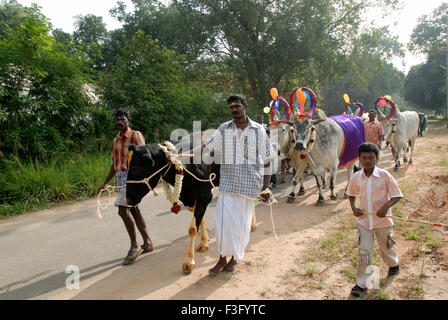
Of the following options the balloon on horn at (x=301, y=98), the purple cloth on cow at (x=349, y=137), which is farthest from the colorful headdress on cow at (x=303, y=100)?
the purple cloth on cow at (x=349, y=137)

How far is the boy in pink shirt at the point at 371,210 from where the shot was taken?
9.99ft

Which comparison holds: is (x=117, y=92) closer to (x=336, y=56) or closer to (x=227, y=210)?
(x=227, y=210)

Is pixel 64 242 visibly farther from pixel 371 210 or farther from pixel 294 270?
pixel 371 210

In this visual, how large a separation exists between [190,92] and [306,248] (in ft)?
29.9

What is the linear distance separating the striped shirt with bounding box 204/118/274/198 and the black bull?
0.62 metres

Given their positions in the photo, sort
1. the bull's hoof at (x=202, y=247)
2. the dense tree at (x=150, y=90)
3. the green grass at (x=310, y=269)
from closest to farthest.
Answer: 1. the green grass at (x=310, y=269)
2. the bull's hoof at (x=202, y=247)
3. the dense tree at (x=150, y=90)

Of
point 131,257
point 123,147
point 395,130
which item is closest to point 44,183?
point 123,147

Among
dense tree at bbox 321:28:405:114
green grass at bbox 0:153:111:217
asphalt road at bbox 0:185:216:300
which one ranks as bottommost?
asphalt road at bbox 0:185:216:300

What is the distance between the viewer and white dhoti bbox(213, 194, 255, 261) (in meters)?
3.42

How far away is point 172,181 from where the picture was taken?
403cm

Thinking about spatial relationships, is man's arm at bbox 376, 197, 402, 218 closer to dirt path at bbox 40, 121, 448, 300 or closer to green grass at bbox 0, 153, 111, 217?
dirt path at bbox 40, 121, 448, 300

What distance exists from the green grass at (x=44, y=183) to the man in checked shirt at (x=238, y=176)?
199 inches

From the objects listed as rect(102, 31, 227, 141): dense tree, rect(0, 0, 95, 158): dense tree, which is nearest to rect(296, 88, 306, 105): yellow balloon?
rect(102, 31, 227, 141): dense tree

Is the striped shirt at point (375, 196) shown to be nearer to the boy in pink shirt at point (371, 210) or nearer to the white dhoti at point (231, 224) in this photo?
the boy in pink shirt at point (371, 210)
